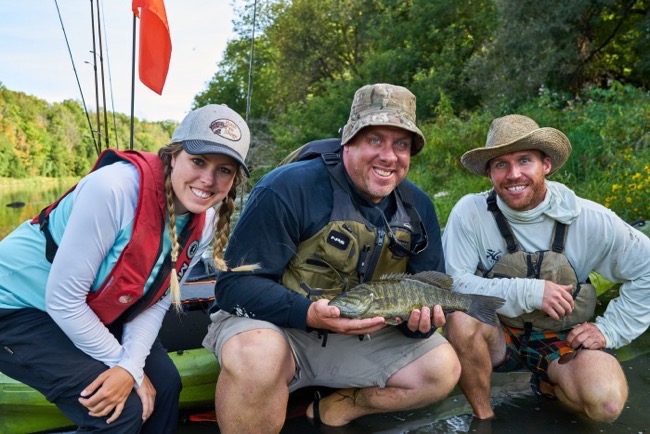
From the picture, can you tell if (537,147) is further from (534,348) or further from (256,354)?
(256,354)

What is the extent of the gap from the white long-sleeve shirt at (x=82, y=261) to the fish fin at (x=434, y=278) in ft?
4.44

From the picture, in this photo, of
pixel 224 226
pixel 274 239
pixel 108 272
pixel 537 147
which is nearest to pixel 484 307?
pixel 537 147

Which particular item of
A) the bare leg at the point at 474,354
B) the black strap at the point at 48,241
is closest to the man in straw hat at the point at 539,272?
the bare leg at the point at 474,354

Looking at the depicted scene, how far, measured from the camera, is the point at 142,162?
2.80 meters

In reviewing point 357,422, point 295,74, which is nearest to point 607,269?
→ point 357,422

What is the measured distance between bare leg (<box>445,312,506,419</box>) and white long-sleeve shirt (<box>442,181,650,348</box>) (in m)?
0.17

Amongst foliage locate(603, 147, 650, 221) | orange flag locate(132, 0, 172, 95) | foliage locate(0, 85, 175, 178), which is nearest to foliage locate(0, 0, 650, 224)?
foliage locate(603, 147, 650, 221)

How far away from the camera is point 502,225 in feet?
12.2

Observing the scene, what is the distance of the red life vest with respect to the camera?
2.70m

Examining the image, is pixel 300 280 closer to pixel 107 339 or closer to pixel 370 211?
pixel 370 211

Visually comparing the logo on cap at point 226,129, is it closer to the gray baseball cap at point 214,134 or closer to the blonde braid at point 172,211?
the gray baseball cap at point 214,134

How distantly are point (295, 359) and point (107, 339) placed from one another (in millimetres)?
1025

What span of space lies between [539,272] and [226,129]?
2032 mm

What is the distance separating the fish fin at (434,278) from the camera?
327 centimetres
